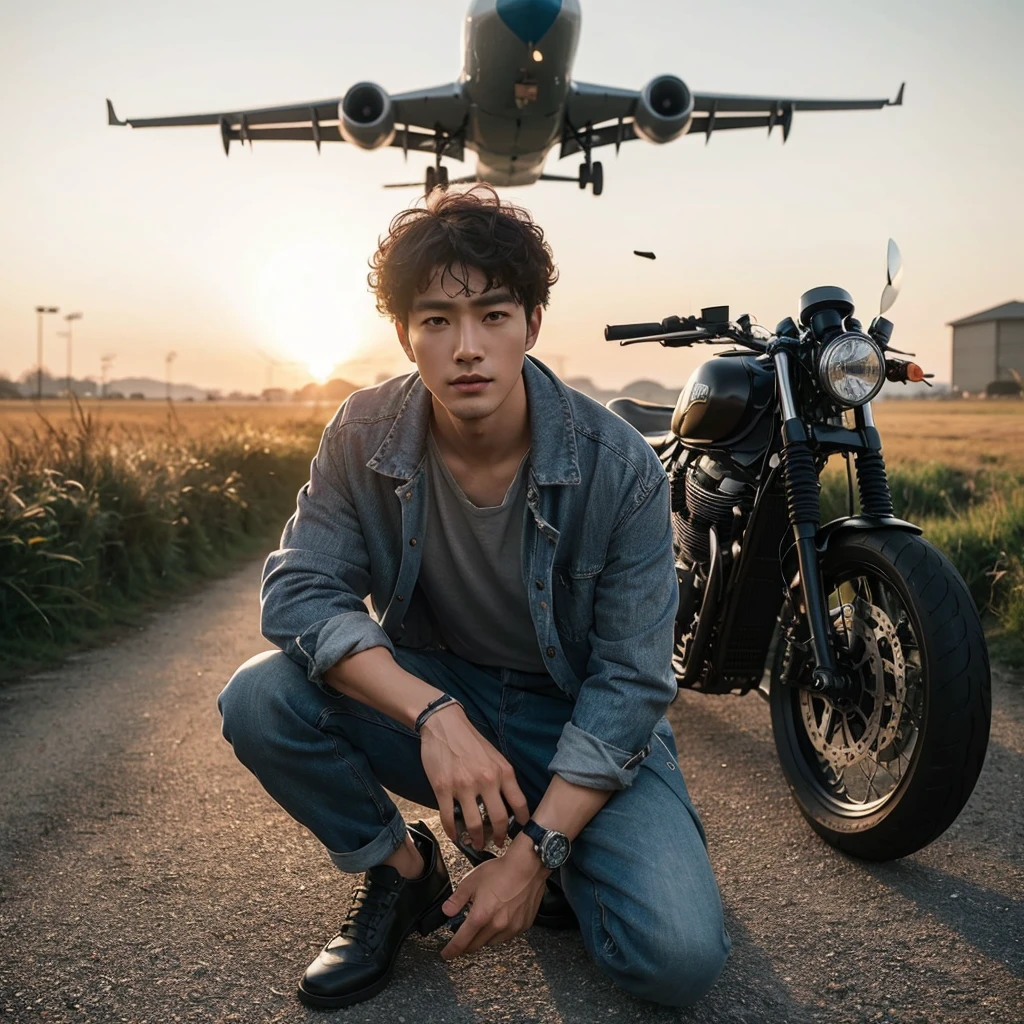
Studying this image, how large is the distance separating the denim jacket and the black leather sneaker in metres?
0.41

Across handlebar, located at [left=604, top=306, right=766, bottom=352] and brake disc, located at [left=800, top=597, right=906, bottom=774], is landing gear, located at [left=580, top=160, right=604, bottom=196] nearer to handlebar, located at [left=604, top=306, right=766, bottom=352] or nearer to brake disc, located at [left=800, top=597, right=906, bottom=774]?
handlebar, located at [left=604, top=306, right=766, bottom=352]

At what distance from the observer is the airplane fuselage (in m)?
13.2


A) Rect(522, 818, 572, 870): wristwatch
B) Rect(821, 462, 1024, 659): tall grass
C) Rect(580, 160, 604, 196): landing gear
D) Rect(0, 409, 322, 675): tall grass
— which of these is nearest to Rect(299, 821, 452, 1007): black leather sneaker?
Rect(522, 818, 572, 870): wristwatch

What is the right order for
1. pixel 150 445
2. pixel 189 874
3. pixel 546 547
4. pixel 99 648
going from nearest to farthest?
1. pixel 546 547
2. pixel 189 874
3. pixel 99 648
4. pixel 150 445

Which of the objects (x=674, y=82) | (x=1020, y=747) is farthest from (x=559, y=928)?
(x=674, y=82)

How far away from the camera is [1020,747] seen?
2879 millimetres

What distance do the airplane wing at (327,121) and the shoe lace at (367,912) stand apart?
16.5 metres

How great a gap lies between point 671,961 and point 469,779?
1.42 ft

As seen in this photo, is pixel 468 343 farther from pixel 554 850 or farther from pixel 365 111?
pixel 365 111

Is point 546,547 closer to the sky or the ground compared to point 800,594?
closer to the sky

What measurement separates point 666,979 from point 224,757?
1791 mm

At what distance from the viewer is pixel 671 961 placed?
4.92ft

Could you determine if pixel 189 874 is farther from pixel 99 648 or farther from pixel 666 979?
pixel 99 648

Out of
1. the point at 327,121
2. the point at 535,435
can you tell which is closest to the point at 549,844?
the point at 535,435
